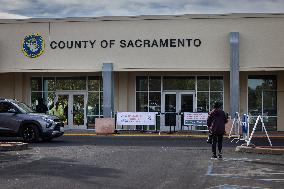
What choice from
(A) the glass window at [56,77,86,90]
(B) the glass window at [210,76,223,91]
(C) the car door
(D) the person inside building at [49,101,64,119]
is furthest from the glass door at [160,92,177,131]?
(C) the car door

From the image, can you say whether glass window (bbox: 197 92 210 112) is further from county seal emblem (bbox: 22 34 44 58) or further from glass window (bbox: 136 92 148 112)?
county seal emblem (bbox: 22 34 44 58)

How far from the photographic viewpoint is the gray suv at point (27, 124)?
22.1 m

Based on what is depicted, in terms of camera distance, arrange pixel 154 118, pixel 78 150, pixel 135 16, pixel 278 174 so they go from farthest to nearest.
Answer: pixel 135 16 < pixel 154 118 < pixel 78 150 < pixel 278 174

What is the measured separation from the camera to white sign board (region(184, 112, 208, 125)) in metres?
28.6

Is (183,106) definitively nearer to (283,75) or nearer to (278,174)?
(283,75)

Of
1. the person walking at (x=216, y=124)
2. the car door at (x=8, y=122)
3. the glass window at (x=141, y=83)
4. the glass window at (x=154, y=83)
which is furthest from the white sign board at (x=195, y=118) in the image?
the person walking at (x=216, y=124)

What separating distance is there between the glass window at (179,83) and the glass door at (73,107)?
4.78 metres

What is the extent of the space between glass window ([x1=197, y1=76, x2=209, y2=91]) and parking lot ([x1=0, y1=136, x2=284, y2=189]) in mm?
12507

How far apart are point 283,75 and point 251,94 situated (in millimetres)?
1982

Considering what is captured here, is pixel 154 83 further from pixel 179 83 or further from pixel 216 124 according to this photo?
pixel 216 124

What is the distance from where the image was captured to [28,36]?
1251 inches

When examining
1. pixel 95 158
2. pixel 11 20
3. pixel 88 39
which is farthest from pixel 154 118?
pixel 95 158

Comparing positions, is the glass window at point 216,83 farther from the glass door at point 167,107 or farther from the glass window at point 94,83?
the glass window at point 94,83

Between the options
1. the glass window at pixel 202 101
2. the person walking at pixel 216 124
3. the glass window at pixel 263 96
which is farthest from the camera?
the glass window at pixel 202 101
